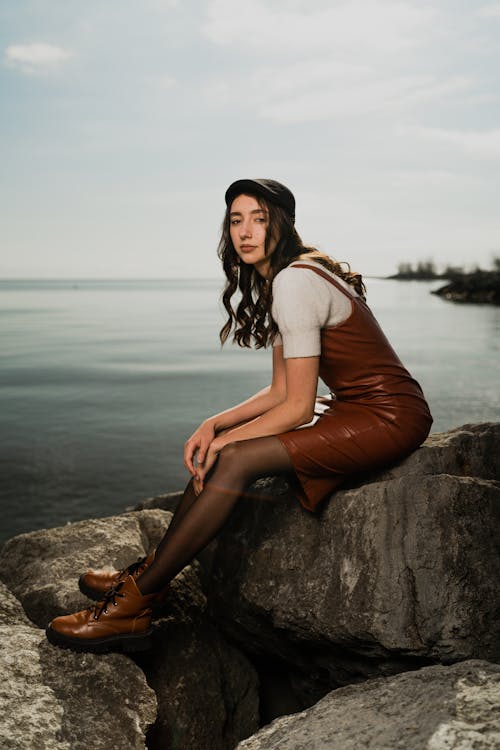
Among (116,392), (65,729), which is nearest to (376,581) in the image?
(65,729)

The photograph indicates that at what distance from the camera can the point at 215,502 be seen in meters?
Answer: 3.10

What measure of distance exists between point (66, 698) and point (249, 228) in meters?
2.41

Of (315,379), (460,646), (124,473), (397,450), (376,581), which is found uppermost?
(315,379)

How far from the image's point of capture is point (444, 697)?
2107 mm

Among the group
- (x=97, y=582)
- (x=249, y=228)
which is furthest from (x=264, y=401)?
(x=97, y=582)

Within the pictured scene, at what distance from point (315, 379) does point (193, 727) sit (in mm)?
1841

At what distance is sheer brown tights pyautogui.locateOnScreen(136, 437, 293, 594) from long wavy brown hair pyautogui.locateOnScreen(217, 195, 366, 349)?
2.60ft

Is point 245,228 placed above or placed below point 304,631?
above

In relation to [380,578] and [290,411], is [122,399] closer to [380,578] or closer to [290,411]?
[290,411]

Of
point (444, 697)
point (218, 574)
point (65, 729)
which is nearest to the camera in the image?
point (444, 697)

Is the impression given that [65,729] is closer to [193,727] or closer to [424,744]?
[193,727]

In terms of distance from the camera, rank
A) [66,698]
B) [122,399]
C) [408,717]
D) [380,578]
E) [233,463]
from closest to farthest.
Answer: [408,717] < [66,698] < [380,578] < [233,463] < [122,399]

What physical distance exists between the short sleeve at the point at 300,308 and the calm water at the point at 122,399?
209 inches

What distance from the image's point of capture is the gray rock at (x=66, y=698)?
258cm
